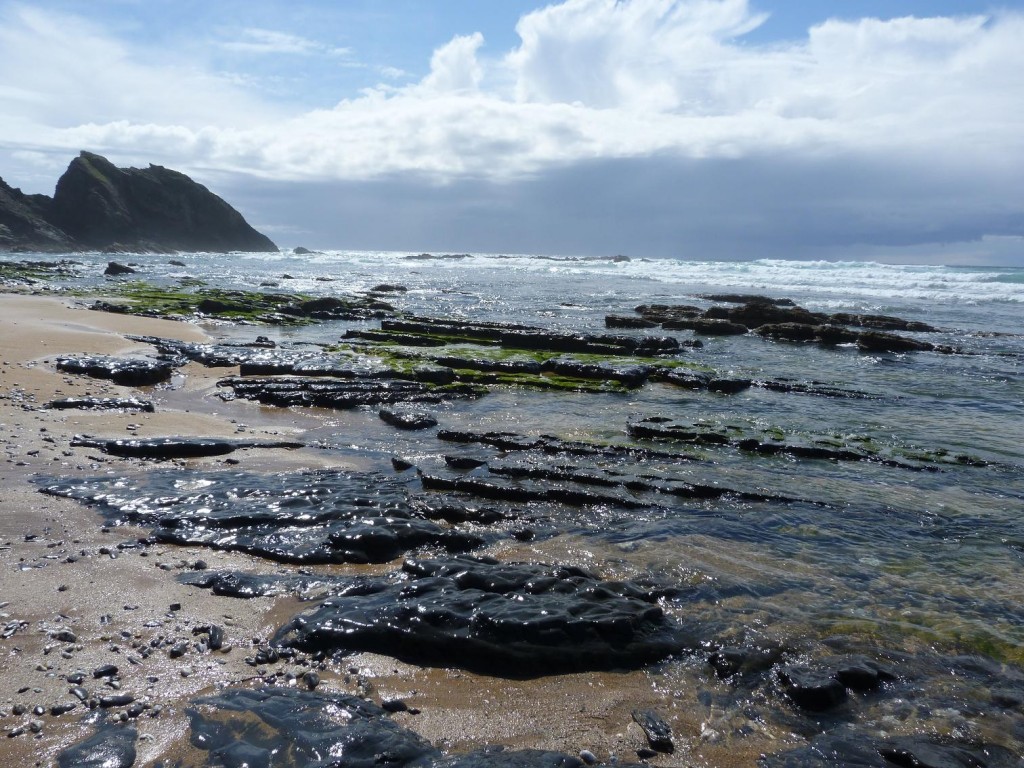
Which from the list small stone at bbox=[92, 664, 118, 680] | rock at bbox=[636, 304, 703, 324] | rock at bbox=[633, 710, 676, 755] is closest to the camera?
rock at bbox=[633, 710, 676, 755]

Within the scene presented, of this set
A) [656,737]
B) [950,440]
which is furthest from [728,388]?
[656,737]

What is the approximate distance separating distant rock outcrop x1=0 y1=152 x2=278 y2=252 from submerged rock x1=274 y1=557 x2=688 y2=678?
117783mm

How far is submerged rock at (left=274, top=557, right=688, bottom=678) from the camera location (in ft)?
17.3

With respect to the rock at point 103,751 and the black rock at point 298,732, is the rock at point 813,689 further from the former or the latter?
the rock at point 103,751

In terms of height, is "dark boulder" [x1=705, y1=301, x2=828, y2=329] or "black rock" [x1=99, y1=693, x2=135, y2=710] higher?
"dark boulder" [x1=705, y1=301, x2=828, y2=329]

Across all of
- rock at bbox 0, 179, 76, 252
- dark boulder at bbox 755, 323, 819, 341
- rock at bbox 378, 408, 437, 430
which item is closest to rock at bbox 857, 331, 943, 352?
dark boulder at bbox 755, 323, 819, 341

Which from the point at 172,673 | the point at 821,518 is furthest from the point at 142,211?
the point at 172,673

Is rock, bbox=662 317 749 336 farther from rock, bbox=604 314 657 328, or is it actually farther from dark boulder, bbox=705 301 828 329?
dark boulder, bbox=705 301 828 329

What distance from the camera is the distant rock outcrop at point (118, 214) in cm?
10769

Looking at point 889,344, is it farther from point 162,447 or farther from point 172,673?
point 172,673

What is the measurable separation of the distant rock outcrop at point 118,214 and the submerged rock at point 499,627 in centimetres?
11778

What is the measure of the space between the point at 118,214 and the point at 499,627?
142 m

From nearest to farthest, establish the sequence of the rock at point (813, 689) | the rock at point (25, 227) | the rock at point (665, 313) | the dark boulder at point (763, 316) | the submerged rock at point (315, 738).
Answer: the submerged rock at point (315, 738) < the rock at point (813, 689) < the dark boulder at point (763, 316) < the rock at point (665, 313) < the rock at point (25, 227)

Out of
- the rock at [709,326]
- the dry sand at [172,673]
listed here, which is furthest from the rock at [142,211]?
the dry sand at [172,673]
